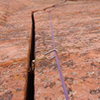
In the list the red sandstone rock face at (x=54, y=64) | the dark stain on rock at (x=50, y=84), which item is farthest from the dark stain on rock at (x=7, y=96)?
the dark stain on rock at (x=50, y=84)

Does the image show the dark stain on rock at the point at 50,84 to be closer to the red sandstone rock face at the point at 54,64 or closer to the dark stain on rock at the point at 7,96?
the red sandstone rock face at the point at 54,64

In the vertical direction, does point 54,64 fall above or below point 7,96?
above

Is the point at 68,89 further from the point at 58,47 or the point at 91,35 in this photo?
the point at 91,35

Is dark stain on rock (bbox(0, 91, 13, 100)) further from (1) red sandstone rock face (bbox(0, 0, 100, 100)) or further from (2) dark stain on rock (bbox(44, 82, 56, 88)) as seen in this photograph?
(2) dark stain on rock (bbox(44, 82, 56, 88))

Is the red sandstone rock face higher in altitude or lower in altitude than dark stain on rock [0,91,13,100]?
higher

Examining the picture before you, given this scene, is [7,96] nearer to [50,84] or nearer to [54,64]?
[50,84]

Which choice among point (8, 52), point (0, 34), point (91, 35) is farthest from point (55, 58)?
point (0, 34)

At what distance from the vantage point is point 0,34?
121 inches

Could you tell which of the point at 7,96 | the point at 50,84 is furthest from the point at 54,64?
the point at 7,96

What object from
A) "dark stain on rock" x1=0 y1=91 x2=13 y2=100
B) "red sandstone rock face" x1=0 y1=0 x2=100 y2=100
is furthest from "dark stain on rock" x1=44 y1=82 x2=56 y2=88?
"dark stain on rock" x1=0 y1=91 x2=13 y2=100

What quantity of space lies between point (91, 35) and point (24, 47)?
116 centimetres

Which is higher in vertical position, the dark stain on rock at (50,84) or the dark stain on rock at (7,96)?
the dark stain on rock at (50,84)

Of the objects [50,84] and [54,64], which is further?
[54,64]

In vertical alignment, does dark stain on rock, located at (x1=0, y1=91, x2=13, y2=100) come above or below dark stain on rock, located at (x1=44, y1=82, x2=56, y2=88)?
below
